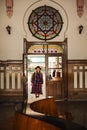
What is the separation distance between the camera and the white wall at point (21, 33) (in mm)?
10141

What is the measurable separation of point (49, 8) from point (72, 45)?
5.98 ft

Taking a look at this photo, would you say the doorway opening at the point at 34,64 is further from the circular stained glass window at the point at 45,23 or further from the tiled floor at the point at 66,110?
the tiled floor at the point at 66,110

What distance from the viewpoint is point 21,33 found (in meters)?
10.2

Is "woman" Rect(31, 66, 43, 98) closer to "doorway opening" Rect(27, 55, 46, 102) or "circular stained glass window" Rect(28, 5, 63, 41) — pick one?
"doorway opening" Rect(27, 55, 46, 102)

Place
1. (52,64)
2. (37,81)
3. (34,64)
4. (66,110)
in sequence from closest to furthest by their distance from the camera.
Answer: (66,110) < (37,81) < (52,64) < (34,64)

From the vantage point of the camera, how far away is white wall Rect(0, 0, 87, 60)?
1014 centimetres

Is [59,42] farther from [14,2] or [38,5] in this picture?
[14,2]

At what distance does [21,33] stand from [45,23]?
1.11m

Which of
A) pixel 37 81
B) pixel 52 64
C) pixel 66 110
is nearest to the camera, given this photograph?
pixel 66 110

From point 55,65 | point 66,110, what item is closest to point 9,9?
point 55,65

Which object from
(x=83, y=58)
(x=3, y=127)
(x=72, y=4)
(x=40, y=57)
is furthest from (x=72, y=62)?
(x=3, y=127)

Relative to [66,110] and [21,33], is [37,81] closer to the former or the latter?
[21,33]

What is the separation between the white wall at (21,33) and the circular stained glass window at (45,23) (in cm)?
38

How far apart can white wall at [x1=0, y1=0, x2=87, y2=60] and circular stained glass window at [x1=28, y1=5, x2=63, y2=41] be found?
1.26ft
